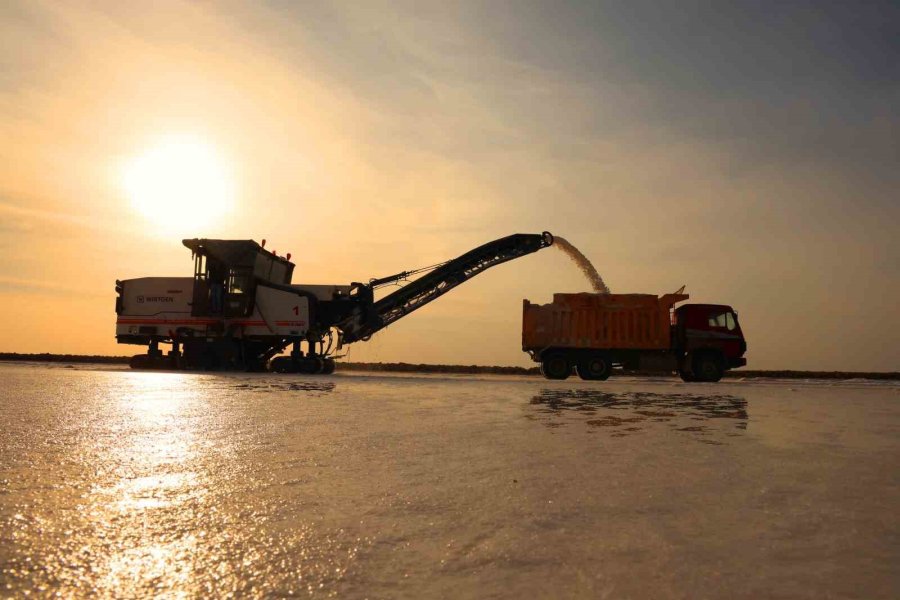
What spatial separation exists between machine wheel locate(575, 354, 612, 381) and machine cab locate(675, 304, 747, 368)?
2460 millimetres

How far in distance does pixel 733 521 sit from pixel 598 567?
3.36 feet

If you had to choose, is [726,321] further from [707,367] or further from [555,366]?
[555,366]

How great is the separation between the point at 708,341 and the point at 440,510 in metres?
19.5

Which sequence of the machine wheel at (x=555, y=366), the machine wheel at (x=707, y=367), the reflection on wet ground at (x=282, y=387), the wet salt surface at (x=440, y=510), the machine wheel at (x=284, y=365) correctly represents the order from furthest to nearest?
the machine wheel at (x=284, y=365) < the machine wheel at (x=555, y=366) < the machine wheel at (x=707, y=367) < the reflection on wet ground at (x=282, y=387) < the wet salt surface at (x=440, y=510)

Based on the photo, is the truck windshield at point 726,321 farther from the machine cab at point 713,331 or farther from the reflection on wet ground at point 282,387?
the reflection on wet ground at point 282,387

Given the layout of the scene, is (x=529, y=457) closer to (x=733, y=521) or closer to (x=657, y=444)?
(x=657, y=444)

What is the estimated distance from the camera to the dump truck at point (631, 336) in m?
20.8

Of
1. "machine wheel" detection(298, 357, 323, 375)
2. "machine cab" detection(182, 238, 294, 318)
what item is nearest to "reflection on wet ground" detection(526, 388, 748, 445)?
"machine wheel" detection(298, 357, 323, 375)

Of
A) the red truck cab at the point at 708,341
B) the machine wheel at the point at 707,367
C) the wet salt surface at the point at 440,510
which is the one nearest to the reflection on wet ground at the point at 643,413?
the wet salt surface at the point at 440,510

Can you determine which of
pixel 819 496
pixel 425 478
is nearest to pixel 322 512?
pixel 425 478

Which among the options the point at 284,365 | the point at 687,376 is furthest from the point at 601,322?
the point at 284,365

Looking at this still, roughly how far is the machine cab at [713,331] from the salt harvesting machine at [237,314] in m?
8.18

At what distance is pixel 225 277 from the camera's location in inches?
900

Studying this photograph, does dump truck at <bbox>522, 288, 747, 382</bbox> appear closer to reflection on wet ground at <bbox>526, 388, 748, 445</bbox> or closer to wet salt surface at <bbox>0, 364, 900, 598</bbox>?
reflection on wet ground at <bbox>526, 388, 748, 445</bbox>
